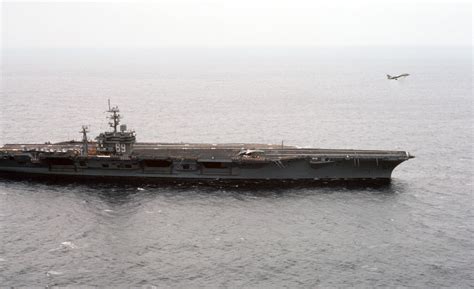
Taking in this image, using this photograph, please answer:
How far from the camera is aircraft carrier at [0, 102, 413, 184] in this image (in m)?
54.3

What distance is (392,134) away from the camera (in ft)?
250

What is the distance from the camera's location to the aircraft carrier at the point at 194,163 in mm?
54344

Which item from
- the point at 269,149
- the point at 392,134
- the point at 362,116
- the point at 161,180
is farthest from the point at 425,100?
the point at 161,180

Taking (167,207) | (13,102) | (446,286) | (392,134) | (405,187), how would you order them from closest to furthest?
(446,286)
(167,207)
(405,187)
(392,134)
(13,102)

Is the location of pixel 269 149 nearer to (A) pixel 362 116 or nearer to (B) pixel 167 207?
(B) pixel 167 207

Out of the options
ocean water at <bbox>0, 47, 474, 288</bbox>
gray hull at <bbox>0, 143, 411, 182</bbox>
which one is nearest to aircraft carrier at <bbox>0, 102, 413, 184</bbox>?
gray hull at <bbox>0, 143, 411, 182</bbox>

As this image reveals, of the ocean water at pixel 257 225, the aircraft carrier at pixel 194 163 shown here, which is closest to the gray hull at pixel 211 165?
the aircraft carrier at pixel 194 163

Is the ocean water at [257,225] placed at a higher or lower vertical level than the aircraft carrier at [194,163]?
lower

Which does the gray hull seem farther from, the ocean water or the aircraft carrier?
the ocean water

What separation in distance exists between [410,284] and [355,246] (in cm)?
575

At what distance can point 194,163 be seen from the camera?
5541 centimetres

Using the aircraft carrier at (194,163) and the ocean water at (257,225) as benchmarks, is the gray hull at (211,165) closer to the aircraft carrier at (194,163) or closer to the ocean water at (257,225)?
the aircraft carrier at (194,163)

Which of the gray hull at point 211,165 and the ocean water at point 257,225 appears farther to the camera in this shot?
the gray hull at point 211,165

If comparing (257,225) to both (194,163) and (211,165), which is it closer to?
(211,165)
